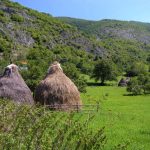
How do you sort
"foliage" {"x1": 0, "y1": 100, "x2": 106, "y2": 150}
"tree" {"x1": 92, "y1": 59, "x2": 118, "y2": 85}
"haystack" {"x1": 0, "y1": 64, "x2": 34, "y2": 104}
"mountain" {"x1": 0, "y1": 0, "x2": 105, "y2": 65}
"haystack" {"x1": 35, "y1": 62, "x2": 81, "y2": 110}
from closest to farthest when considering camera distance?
"foliage" {"x1": 0, "y1": 100, "x2": 106, "y2": 150} < "haystack" {"x1": 0, "y1": 64, "x2": 34, "y2": 104} < "haystack" {"x1": 35, "y1": 62, "x2": 81, "y2": 110} < "tree" {"x1": 92, "y1": 59, "x2": 118, "y2": 85} < "mountain" {"x1": 0, "y1": 0, "x2": 105, "y2": 65}

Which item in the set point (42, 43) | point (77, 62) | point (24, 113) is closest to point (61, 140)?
Answer: point (24, 113)

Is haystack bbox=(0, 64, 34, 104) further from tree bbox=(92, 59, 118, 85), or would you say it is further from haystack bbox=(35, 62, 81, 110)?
tree bbox=(92, 59, 118, 85)

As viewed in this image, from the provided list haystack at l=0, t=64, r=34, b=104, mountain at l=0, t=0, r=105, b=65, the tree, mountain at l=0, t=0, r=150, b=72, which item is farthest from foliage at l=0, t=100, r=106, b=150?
mountain at l=0, t=0, r=105, b=65

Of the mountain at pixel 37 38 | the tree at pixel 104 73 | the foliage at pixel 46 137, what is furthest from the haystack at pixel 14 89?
the mountain at pixel 37 38

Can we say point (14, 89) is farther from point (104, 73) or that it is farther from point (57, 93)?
point (104, 73)

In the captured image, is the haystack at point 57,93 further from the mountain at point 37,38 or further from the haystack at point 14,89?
the mountain at point 37,38

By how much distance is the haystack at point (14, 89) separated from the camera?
28867 mm

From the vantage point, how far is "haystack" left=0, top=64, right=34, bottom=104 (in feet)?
94.7

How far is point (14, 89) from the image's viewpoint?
1152 inches

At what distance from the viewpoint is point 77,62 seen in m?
111

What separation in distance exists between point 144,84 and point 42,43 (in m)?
68.0

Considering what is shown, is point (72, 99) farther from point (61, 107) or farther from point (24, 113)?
point (24, 113)

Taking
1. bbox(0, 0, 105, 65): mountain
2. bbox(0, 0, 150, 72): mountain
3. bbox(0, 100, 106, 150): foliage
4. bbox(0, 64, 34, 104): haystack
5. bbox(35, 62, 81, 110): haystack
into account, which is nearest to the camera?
bbox(0, 100, 106, 150): foliage

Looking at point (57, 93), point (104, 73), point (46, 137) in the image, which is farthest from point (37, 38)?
point (46, 137)
